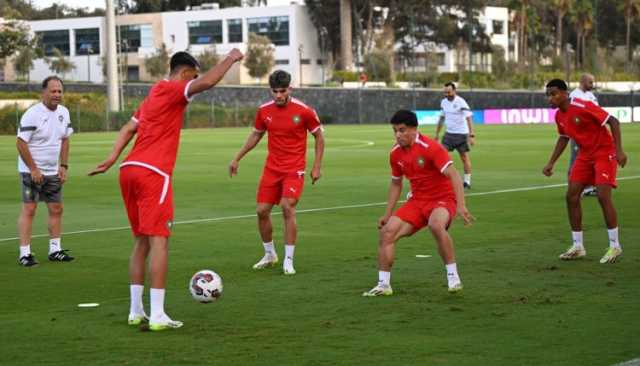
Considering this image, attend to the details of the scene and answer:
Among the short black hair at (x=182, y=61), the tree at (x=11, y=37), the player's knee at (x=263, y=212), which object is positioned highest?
the tree at (x=11, y=37)

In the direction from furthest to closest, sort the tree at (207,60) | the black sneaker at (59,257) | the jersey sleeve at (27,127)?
1. the tree at (207,60)
2. the black sneaker at (59,257)
3. the jersey sleeve at (27,127)

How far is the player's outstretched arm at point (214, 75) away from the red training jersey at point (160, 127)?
0.70ft

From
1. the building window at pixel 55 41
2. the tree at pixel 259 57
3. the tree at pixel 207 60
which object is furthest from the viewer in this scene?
the building window at pixel 55 41

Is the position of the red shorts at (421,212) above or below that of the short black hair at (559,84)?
below

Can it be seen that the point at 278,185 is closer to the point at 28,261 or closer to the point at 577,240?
the point at 28,261

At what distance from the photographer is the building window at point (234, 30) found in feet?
421

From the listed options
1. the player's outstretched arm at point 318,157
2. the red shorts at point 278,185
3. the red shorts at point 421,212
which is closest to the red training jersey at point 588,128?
the player's outstretched arm at point 318,157

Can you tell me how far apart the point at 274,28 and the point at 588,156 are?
113 m

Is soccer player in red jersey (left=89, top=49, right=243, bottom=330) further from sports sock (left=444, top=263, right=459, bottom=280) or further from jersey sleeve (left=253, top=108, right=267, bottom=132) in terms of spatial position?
jersey sleeve (left=253, top=108, right=267, bottom=132)

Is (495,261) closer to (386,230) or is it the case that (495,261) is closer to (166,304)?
(386,230)

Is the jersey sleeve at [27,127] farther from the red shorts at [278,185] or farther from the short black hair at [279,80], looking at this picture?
the short black hair at [279,80]

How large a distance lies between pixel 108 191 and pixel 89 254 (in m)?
10.5

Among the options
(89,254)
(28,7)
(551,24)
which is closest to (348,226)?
(89,254)

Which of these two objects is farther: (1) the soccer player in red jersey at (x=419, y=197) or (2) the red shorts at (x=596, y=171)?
(2) the red shorts at (x=596, y=171)
